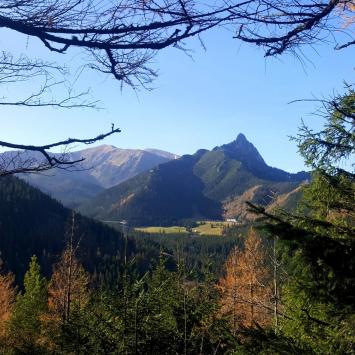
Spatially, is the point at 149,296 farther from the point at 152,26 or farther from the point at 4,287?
the point at 4,287

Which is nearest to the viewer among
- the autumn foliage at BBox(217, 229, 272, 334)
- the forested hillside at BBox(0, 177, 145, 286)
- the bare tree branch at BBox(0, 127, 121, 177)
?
the bare tree branch at BBox(0, 127, 121, 177)

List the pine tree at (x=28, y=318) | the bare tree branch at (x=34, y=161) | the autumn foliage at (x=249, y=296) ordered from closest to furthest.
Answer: the bare tree branch at (x=34, y=161), the autumn foliage at (x=249, y=296), the pine tree at (x=28, y=318)

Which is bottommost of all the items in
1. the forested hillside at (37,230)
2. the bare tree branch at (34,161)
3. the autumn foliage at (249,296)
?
the forested hillside at (37,230)

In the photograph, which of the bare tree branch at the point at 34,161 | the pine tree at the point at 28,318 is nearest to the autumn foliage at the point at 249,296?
the bare tree branch at the point at 34,161

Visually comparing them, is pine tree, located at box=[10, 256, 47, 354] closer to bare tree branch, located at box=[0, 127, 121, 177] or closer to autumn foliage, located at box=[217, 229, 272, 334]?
autumn foliage, located at box=[217, 229, 272, 334]

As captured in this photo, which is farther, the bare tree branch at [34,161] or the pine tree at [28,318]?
the pine tree at [28,318]

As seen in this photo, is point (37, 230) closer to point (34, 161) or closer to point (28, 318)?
point (28, 318)

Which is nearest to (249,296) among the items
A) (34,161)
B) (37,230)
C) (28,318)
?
(34,161)

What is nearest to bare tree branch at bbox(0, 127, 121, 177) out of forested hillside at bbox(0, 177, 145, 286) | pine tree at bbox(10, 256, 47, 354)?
pine tree at bbox(10, 256, 47, 354)

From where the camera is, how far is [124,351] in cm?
588

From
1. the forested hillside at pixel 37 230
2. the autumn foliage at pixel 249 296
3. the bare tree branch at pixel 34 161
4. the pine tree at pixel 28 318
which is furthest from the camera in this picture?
the forested hillside at pixel 37 230

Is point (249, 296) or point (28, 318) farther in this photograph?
point (28, 318)

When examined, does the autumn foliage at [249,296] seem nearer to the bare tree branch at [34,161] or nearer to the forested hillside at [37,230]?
the bare tree branch at [34,161]

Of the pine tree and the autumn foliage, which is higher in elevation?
the autumn foliage
